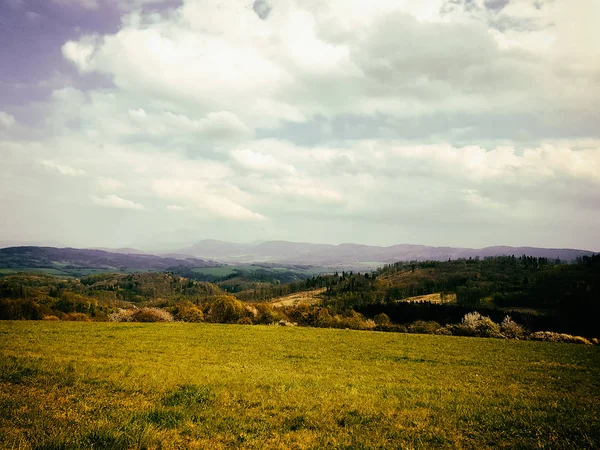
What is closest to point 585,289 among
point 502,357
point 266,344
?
point 502,357

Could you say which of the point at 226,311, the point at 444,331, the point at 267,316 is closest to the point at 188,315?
Answer: the point at 226,311

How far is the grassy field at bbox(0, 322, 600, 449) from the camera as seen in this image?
9.77m

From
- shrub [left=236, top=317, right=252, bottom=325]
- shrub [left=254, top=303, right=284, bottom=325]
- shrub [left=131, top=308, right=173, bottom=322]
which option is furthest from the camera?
shrub [left=254, top=303, right=284, bottom=325]

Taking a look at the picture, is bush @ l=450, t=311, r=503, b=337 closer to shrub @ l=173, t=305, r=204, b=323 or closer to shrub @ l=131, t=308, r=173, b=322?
shrub @ l=173, t=305, r=204, b=323

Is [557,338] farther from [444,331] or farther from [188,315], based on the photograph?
[188,315]

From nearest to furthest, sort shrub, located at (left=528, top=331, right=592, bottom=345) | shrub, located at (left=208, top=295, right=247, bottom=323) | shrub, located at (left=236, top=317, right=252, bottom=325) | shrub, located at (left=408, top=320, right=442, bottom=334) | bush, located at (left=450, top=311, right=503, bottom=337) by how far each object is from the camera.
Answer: shrub, located at (left=528, top=331, right=592, bottom=345) < bush, located at (left=450, top=311, right=503, bottom=337) < shrub, located at (left=408, top=320, right=442, bottom=334) < shrub, located at (left=236, top=317, right=252, bottom=325) < shrub, located at (left=208, top=295, right=247, bottom=323)

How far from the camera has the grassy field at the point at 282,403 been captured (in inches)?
384

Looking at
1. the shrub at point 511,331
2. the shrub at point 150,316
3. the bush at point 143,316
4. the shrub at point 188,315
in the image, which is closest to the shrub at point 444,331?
the shrub at point 511,331

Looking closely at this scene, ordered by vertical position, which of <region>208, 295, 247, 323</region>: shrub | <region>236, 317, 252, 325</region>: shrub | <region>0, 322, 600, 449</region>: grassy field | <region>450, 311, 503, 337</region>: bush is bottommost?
<region>236, 317, 252, 325</region>: shrub

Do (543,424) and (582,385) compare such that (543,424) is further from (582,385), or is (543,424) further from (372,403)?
(582,385)

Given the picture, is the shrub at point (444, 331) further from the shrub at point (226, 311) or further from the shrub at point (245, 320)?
the shrub at point (226, 311)

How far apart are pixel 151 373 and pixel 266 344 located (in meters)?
18.6

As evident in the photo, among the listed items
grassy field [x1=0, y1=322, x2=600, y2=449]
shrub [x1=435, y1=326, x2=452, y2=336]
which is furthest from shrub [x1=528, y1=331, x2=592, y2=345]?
grassy field [x1=0, y1=322, x2=600, y2=449]

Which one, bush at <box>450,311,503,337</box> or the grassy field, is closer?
the grassy field
